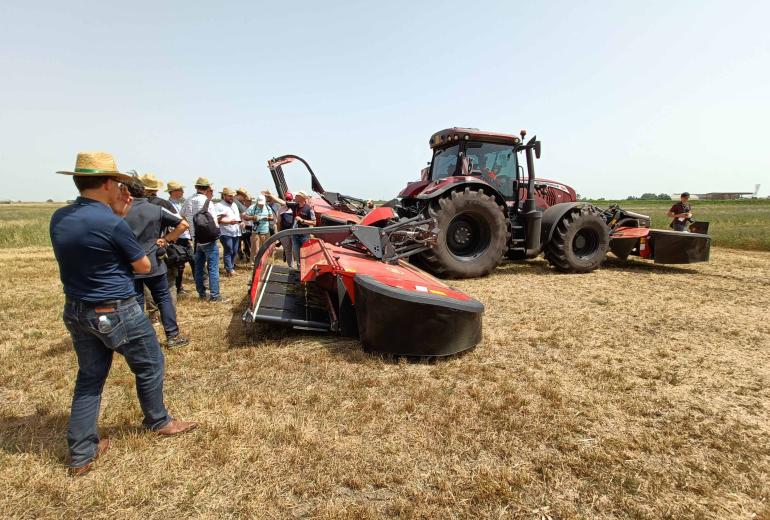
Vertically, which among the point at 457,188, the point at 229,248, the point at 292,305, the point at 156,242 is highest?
the point at 457,188

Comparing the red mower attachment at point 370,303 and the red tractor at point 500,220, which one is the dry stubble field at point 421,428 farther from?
the red tractor at point 500,220

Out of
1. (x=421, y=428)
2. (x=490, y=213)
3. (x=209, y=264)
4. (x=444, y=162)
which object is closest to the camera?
(x=421, y=428)

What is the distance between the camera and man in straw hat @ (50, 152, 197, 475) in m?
1.77

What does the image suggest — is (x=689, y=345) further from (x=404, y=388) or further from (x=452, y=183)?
(x=452, y=183)

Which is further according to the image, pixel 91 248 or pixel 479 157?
pixel 479 157

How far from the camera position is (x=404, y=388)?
8.45 feet

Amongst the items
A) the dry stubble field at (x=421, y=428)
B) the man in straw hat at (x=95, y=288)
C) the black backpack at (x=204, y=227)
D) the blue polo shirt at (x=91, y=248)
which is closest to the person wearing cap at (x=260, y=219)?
the black backpack at (x=204, y=227)

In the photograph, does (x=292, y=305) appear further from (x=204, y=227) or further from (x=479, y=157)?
(x=479, y=157)

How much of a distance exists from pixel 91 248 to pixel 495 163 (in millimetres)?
5802

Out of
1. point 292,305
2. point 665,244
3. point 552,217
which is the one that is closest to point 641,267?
point 665,244

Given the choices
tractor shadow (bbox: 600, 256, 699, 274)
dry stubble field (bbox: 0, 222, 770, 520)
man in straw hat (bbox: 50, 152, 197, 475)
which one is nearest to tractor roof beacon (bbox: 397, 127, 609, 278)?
tractor shadow (bbox: 600, 256, 699, 274)

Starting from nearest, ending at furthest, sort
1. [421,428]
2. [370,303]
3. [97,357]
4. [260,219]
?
1. [97,357]
2. [421,428]
3. [370,303]
4. [260,219]

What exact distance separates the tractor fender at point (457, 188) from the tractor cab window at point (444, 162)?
1.65ft

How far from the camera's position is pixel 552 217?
6395 mm
